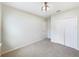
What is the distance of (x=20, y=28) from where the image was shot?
4.99 ft

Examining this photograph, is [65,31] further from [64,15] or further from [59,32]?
[64,15]

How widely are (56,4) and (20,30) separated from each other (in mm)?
812

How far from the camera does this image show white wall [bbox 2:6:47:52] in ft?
4.74

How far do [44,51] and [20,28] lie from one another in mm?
618

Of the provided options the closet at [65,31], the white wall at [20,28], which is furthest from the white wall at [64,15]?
the white wall at [20,28]

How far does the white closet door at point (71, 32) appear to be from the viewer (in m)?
1.48

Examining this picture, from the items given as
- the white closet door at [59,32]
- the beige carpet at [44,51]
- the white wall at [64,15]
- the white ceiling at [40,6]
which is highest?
the white ceiling at [40,6]

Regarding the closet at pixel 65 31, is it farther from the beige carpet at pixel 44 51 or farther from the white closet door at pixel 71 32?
the beige carpet at pixel 44 51

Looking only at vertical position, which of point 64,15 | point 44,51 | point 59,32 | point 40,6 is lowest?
point 44,51

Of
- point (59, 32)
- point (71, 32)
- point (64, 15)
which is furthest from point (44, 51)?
point (64, 15)

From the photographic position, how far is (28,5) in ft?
4.94

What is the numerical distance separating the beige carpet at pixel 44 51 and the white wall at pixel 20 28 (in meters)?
0.10

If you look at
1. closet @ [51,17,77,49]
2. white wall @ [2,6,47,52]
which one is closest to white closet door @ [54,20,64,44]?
closet @ [51,17,77,49]

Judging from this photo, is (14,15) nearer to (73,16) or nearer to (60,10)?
(60,10)
